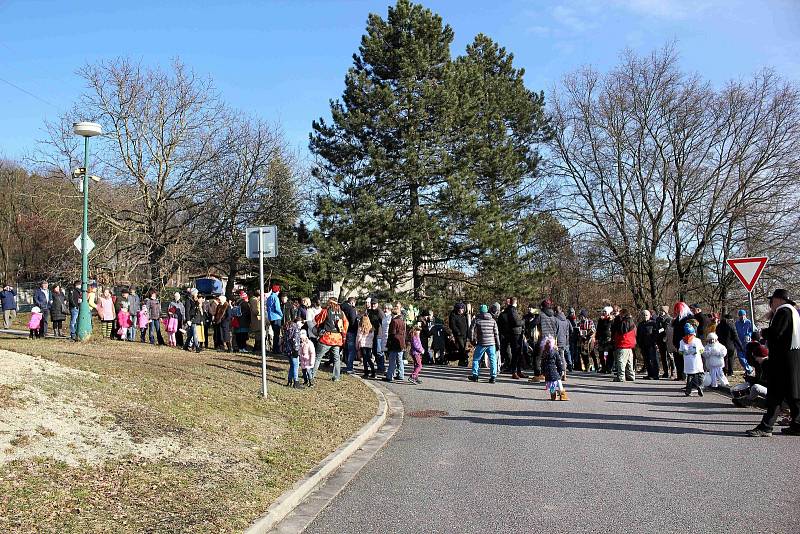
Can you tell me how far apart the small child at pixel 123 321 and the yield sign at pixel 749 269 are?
16.6m

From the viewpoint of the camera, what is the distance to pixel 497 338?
16.8m

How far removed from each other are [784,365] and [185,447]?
7.51 metres

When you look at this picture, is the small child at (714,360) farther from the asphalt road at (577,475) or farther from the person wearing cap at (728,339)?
the person wearing cap at (728,339)

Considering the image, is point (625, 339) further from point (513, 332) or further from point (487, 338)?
point (487, 338)

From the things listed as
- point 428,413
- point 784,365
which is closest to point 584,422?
point 428,413

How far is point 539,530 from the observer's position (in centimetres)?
550

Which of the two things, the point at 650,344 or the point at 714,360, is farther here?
the point at 650,344

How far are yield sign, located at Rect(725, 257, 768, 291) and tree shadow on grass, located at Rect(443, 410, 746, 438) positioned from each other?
5.00m

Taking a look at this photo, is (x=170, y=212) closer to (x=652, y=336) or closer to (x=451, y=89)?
(x=451, y=89)

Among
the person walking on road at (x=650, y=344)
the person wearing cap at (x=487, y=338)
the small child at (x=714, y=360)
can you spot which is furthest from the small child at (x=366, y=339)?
the small child at (x=714, y=360)

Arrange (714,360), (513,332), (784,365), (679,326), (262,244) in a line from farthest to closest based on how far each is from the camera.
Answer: (513,332) < (679,326) < (714,360) < (262,244) < (784,365)

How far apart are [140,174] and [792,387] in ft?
99.3

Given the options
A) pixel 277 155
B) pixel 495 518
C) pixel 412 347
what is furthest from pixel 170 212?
pixel 495 518

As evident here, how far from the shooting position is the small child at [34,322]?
1889 cm
